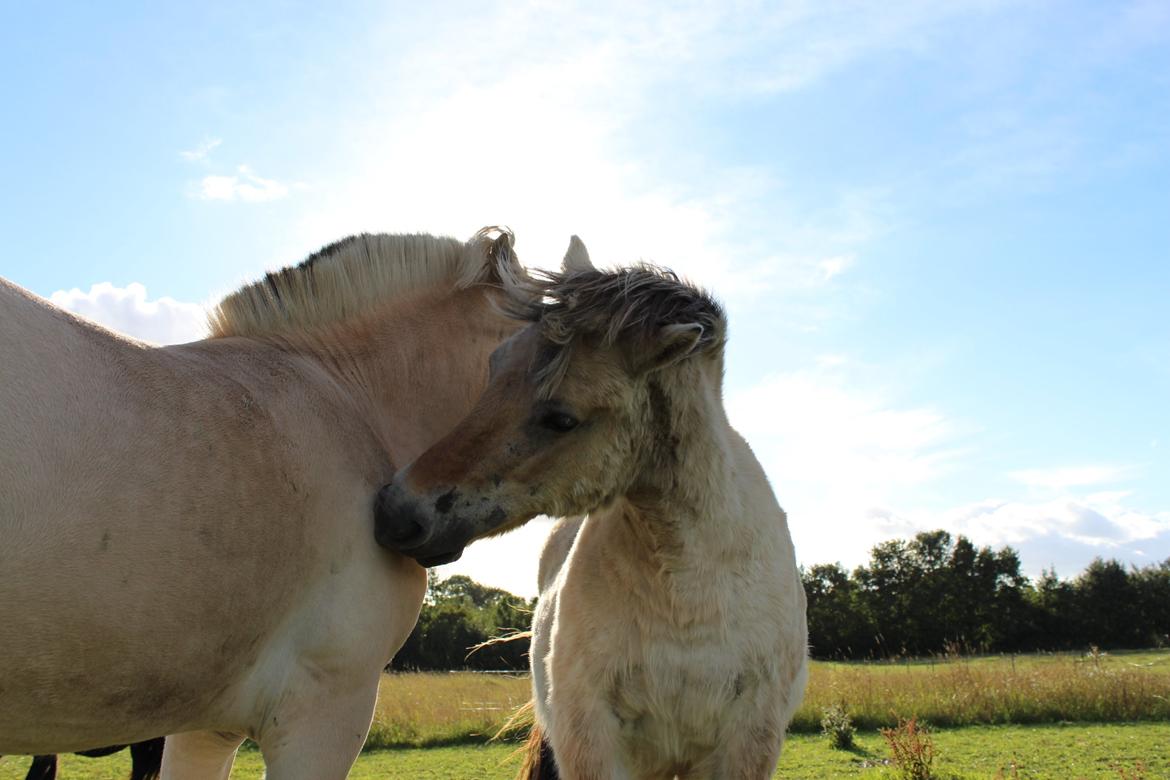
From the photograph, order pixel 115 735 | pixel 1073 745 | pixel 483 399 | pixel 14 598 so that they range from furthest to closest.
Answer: pixel 1073 745, pixel 483 399, pixel 115 735, pixel 14 598

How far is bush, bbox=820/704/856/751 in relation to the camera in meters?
12.6

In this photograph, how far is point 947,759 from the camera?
11.2m

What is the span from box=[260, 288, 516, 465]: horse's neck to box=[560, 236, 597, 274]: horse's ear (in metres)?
0.39

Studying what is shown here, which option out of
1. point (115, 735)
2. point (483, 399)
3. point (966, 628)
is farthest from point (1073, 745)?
point (966, 628)

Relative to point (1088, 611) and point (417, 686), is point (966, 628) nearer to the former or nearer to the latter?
point (1088, 611)

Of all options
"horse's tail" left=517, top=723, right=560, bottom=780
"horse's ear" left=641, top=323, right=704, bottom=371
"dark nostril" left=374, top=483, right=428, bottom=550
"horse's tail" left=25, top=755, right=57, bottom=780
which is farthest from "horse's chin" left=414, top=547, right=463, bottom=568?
"horse's tail" left=25, top=755, right=57, bottom=780

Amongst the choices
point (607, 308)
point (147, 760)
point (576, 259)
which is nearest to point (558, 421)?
point (607, 308)

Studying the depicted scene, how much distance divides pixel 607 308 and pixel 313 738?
1.86 m

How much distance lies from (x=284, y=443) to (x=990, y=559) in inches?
2220

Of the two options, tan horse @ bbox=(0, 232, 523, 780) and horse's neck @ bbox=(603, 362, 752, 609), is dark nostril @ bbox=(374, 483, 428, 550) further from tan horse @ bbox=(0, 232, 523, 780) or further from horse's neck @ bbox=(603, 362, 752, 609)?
horse's neck @ bbox=(603, 362, 752, 609)

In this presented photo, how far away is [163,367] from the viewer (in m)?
2.65

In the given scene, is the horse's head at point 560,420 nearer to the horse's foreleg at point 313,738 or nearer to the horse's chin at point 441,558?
the horse's chin at point 441,558

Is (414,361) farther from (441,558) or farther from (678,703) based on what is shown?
(678,703)

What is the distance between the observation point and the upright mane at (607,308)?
3.19 m
